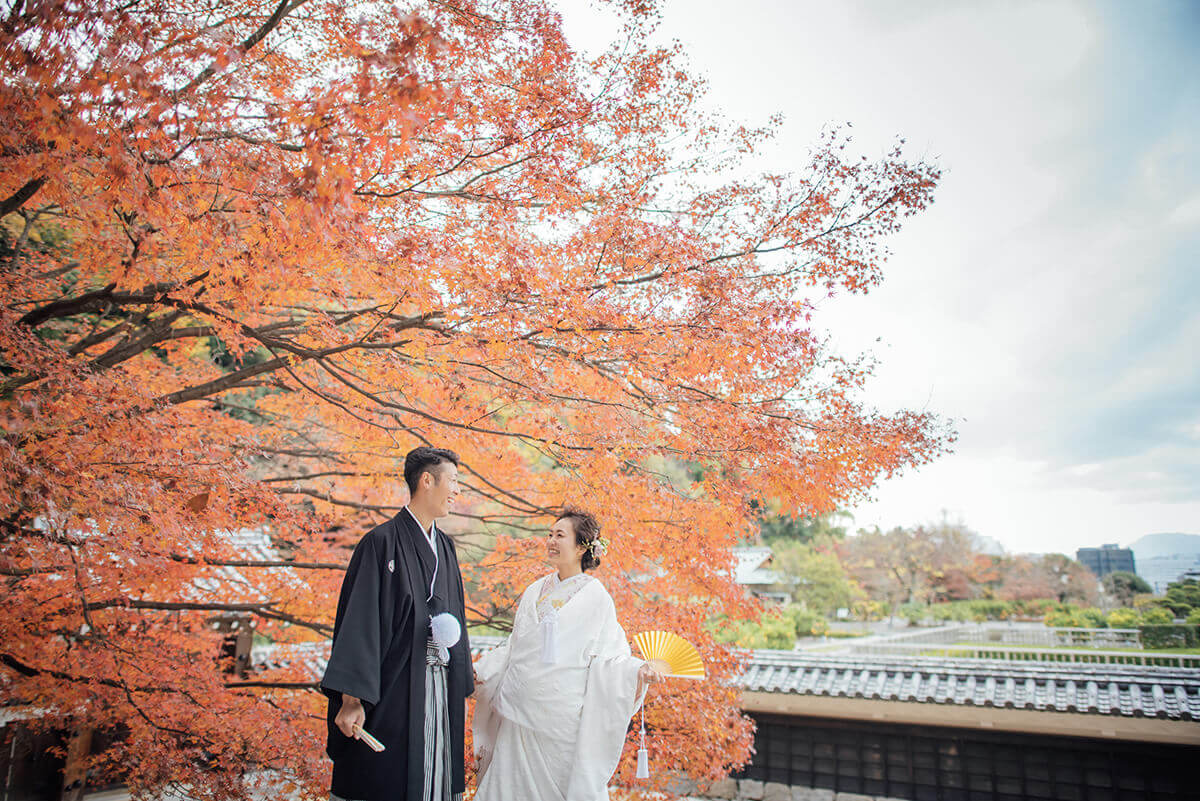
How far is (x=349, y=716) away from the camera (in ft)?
9.14

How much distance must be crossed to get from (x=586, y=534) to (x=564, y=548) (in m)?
0.15

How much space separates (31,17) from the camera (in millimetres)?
2906

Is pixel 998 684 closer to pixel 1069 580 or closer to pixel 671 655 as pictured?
pixel 671 655

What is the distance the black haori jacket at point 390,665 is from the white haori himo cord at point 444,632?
0.04 metres

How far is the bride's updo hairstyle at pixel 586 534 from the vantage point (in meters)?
3.62

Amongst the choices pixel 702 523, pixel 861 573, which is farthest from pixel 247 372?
pixel 861 573

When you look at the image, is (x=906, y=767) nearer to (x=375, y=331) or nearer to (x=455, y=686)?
(x=455, y=686)

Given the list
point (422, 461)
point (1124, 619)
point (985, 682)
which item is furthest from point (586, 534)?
point (1124, 619)

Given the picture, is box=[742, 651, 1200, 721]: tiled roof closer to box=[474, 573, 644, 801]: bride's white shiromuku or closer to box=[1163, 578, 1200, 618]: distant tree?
box=[474, 573, 644, 801]: bride's white shiromuku

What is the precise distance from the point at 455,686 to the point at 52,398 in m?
2.79

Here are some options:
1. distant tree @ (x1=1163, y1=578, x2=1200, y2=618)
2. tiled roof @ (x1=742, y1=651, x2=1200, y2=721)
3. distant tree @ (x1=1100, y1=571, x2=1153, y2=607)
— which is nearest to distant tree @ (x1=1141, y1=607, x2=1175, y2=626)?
distant tree @ (x1=1163, y1=578, x2=1200, y2=618)

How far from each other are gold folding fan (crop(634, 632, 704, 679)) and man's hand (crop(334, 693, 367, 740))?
1.28 meters

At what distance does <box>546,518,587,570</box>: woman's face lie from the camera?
3559 millimetres

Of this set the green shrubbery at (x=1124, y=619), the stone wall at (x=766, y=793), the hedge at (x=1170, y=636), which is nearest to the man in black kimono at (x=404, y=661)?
the stone wall at (x=766, y=793)
